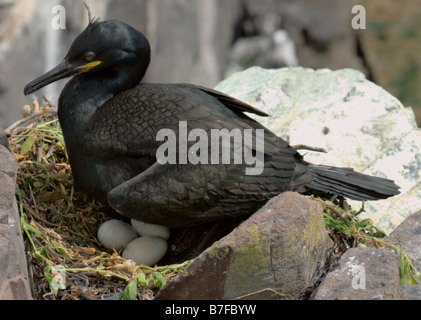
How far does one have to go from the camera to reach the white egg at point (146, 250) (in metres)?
4.14

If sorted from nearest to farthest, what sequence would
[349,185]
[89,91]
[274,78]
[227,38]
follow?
[89,91] < [349,185] < [274,78] < [227,38]

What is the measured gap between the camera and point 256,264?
3.39 m

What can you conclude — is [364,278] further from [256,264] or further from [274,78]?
[274,78]

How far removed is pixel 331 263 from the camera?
3.82 metres

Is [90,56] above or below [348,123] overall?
above

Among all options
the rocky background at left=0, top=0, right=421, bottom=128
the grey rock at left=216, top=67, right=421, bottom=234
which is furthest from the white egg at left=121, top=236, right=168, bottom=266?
the rocky background at left=0, top=0, right=421, bottom=128

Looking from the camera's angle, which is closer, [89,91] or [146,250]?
[146,250]

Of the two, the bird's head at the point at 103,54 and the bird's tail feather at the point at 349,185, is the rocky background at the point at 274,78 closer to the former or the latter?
the bird's tail feather at the point at 349,185

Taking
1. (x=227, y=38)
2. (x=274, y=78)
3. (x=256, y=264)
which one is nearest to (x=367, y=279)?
(x=256, y=264)

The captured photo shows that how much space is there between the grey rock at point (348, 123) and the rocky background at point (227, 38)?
1601 millimetres

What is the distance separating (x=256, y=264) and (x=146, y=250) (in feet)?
3.14

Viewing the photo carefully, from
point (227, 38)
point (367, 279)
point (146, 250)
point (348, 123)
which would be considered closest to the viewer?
point (367, 279)

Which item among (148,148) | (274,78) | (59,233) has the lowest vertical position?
(59,233)

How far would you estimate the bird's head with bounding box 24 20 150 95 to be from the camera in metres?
4.27
